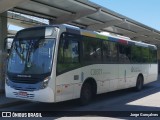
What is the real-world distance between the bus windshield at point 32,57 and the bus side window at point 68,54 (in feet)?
1.29

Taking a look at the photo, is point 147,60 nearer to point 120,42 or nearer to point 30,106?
point 120,42

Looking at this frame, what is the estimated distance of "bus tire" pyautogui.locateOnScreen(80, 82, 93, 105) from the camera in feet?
41.8

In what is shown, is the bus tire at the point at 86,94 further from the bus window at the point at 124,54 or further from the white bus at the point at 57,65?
the bus window at the point at 124,54

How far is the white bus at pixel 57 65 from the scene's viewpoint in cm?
1098

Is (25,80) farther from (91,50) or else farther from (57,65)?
(91,50)

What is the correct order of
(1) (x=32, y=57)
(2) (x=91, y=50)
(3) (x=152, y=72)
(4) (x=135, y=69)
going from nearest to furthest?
(1) (x=32, y=57), (2) (x=91, y=50), (4) (x=135, y=69), (3) (x=152, y=72)

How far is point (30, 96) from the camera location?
1099 centimetres

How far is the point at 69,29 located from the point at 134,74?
7236mm

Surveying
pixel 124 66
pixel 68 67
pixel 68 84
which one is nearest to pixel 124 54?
pixel 124 66

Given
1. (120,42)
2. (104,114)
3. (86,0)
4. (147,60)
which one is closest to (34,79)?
(104,114)

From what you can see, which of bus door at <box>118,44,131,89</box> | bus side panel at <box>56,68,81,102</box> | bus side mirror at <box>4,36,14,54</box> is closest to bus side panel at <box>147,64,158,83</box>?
bus door at <box>118,44,131,89</box>

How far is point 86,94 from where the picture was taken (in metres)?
13.0

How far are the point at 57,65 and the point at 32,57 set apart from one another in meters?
0.90

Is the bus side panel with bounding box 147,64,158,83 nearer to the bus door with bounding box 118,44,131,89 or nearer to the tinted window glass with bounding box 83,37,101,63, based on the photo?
the bus door with bounding box 118,44,131,89
